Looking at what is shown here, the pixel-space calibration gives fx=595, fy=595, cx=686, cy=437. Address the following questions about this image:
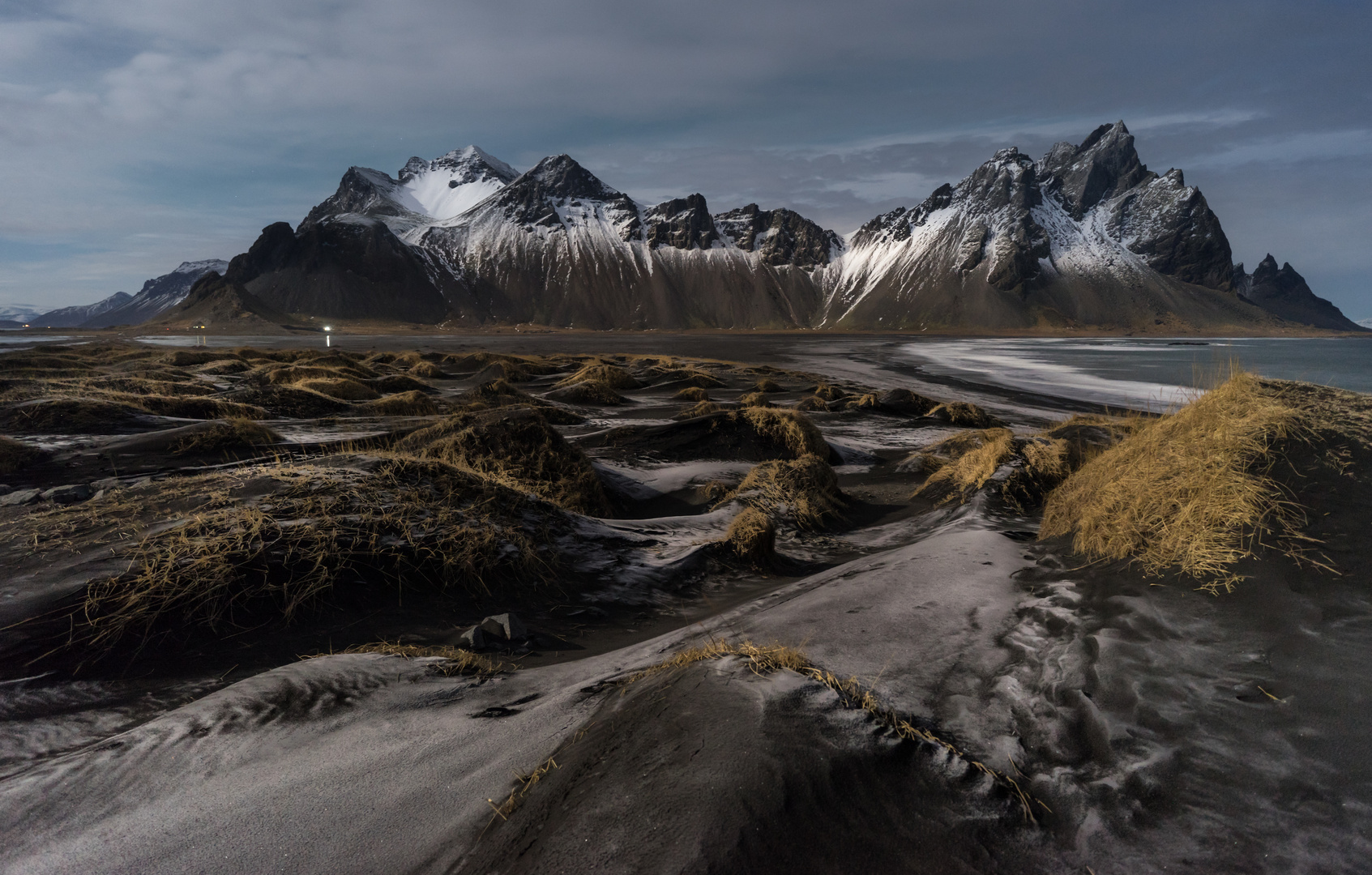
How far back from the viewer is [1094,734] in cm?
307

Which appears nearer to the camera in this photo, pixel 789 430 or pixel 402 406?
pixel 789 430

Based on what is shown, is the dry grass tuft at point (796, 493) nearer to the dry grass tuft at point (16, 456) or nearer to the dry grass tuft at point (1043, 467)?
the dry grass tuft at point (1043, 467)

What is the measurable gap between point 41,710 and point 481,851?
3.14 meters

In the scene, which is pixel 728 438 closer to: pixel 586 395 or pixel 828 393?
pixel 586 395

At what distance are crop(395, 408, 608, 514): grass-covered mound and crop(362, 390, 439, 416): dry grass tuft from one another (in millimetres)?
7124

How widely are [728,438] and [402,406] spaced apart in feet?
30.9

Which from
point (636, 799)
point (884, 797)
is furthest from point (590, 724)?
point (884, 797)

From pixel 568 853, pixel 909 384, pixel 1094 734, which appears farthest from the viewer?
pixel 909 384

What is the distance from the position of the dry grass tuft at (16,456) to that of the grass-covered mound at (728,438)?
848cm

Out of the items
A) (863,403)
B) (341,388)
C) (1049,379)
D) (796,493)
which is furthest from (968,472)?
(1049,379)

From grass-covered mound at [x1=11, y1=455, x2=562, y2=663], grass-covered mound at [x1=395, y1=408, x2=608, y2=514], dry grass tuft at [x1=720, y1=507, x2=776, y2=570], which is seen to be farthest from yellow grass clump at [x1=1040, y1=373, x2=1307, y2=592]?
grass-covered mound at [x1=395, y1=408, x2=608, y2=514]

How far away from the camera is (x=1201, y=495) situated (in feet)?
16.1

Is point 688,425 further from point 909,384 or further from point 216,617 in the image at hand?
point 909,384

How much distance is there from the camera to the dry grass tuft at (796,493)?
9.09 meters
